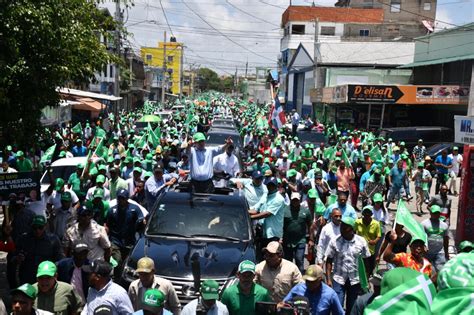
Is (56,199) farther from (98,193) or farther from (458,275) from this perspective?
(458,275)

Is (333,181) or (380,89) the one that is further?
(380,89)

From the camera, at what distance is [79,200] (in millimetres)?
10766

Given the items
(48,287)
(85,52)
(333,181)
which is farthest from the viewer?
(333,181)

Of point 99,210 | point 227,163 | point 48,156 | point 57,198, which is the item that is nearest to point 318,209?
point 227,163

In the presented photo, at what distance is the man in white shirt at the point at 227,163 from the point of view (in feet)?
39.3

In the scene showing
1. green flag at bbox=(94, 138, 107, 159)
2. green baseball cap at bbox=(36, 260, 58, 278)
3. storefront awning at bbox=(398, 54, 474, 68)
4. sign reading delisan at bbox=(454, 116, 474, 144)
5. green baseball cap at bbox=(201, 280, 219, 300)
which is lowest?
green flag at bbox=(94, 138, 107, 159)

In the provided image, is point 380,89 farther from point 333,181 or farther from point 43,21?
point 43,21

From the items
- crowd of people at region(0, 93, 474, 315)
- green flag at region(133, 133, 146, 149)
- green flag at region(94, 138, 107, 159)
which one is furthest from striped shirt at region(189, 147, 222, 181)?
green flag at region(133, 133, 146, 149)

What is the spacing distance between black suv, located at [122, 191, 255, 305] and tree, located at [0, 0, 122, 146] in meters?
2.00

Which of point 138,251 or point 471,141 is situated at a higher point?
point 471,141

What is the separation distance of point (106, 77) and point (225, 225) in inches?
2015

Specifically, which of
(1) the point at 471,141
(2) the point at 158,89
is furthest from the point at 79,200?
(2) the point at 158,89

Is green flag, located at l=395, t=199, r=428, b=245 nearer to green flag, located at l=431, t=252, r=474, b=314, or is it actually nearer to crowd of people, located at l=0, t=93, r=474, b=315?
crowd of people, located at l=0, t=93, r=474, b=315

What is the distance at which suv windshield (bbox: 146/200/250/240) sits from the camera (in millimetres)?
7914
